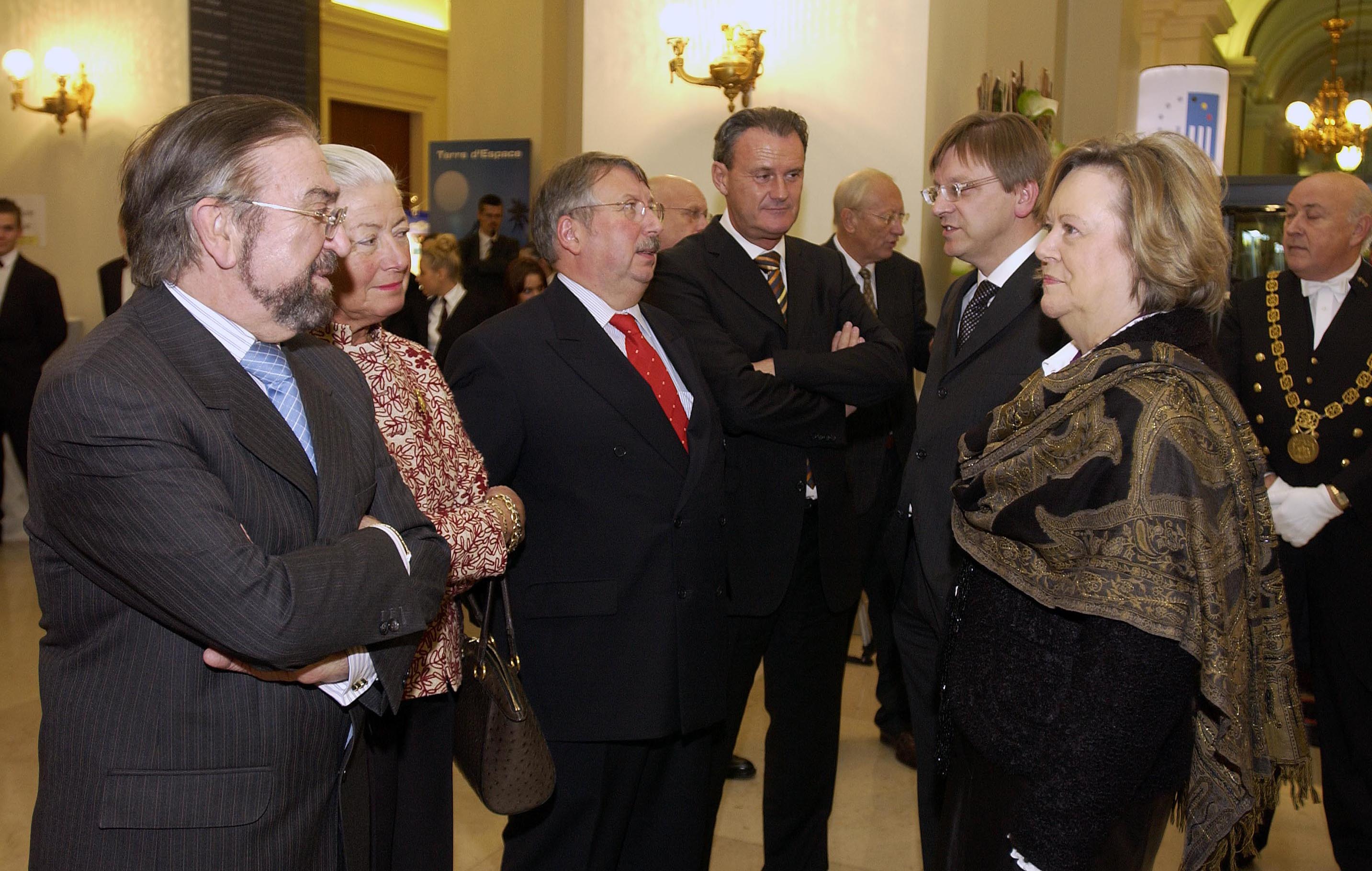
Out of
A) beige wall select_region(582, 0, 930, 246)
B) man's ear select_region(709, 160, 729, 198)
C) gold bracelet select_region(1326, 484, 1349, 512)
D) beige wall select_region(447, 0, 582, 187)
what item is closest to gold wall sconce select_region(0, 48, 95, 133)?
beige wall select_region(447, 0, 582, 187)

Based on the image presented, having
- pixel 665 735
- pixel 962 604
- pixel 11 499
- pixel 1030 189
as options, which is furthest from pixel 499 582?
pixel 11 499

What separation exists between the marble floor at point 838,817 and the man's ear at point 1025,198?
187 centimetres

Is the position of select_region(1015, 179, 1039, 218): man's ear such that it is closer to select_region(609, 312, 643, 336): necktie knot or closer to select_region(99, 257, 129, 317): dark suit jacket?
select_region(609, 312, 643, 336): necktie knot

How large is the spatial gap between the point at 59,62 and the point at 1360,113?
1411 centimetres

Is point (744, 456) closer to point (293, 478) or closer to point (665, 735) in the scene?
point (665, 735)

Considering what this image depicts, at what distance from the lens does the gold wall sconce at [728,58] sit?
5559mm

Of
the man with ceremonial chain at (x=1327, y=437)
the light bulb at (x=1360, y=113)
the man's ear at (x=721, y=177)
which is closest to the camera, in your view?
the man's ear at (x=721, y=177)

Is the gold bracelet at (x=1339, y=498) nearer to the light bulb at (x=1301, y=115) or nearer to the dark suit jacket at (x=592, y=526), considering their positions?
the dark suit jacket at (x=592, y=526)

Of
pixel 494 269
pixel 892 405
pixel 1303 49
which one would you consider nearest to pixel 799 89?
pixel 494 269

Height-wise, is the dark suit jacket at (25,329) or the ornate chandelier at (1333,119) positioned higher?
the ornate chandelier at (1333,119)

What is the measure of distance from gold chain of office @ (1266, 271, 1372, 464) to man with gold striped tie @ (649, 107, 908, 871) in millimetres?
1354

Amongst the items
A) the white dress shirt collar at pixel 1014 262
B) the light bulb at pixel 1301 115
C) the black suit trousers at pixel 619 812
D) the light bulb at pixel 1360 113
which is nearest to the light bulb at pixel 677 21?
the white dress shirt collar at pixel 1014 262

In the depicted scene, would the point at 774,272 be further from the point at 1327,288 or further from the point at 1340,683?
the point at 1340,683

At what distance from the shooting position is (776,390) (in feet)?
8.80
